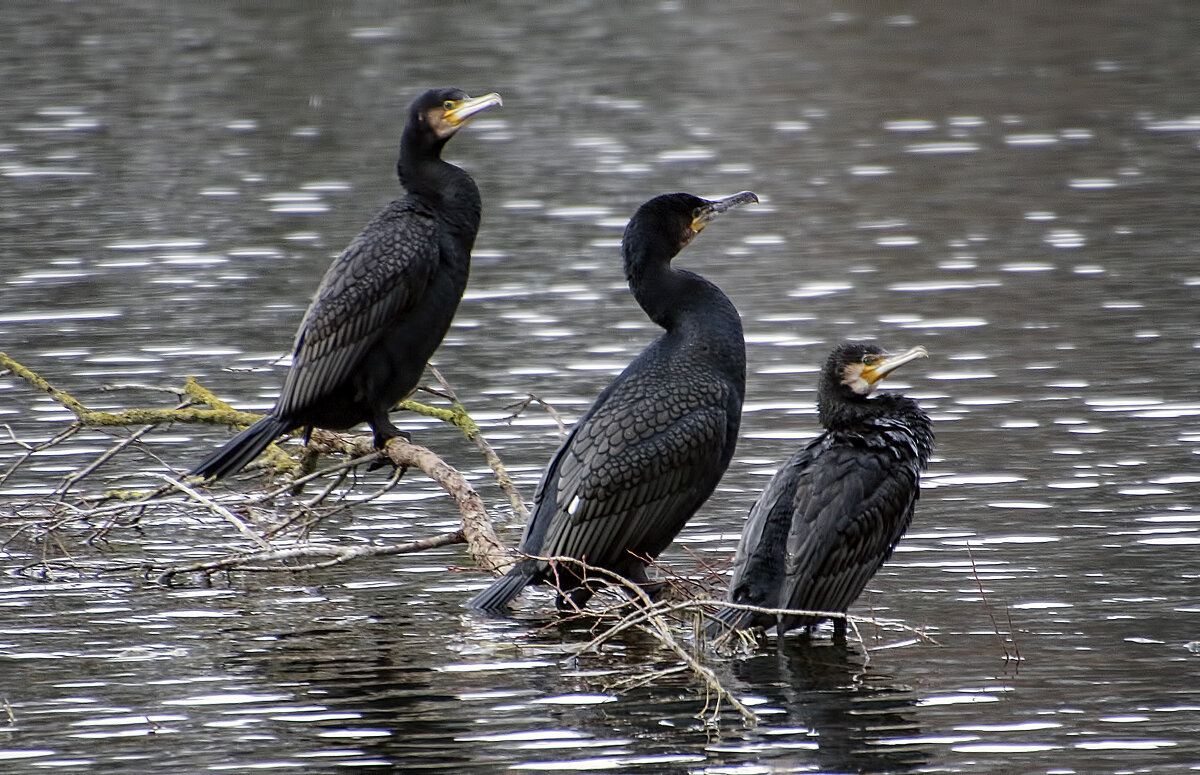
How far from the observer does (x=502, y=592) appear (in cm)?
729

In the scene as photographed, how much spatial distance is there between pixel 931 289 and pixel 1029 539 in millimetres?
5164

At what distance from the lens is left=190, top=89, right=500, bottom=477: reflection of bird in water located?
813 centimetres

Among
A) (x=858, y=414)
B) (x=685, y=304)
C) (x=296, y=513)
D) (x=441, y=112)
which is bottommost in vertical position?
(x=296, y=513)

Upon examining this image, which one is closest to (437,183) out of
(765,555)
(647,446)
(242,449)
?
(242,449)

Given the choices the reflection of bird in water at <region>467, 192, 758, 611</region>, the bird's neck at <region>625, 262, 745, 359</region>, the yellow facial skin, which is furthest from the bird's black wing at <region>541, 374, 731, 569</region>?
the yellow facial skin

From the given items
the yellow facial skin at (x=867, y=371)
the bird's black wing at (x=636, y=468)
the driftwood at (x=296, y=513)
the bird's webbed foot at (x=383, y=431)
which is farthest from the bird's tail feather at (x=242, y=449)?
the yellow facial skin at (x=867, y=371)

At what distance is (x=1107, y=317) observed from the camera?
12297 mm

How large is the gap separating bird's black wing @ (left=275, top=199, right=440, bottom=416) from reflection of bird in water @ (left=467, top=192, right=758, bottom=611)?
1016mm

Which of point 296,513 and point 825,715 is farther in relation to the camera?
point 296,513

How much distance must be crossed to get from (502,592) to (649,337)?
5234 mm

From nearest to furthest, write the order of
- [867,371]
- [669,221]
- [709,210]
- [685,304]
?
[867,371], [685,304], [669,221], [709,210]

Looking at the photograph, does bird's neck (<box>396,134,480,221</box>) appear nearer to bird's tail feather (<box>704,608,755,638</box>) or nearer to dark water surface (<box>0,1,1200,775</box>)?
dark water surface (<box>0,1,1200,775</box>)

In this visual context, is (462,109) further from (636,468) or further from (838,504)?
(838,504)

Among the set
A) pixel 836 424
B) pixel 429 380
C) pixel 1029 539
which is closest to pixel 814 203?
pixel 429 380
